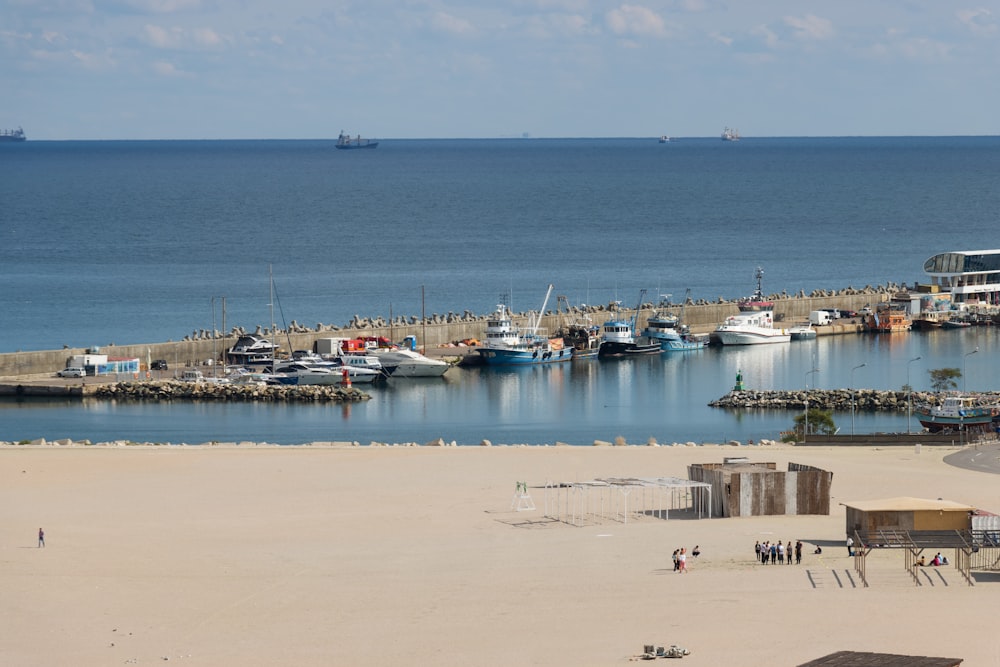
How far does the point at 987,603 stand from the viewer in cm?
2672

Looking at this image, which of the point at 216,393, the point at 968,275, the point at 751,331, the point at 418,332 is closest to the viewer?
the point at 216,393

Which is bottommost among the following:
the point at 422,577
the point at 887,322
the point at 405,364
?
the point at 422,577

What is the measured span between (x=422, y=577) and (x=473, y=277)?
75.4 m

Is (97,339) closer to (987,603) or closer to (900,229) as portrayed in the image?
(987,603)

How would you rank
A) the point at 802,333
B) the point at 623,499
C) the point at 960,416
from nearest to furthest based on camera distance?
1. the point at 623,499
2. the point at 960,416
3. the point at 802,333

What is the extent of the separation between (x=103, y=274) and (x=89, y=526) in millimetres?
75668

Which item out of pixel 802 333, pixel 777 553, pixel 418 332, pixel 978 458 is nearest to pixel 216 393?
pixel 418 332

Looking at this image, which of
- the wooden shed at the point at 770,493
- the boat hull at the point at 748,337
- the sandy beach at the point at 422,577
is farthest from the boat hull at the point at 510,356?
the wooden shed at the point at 770,493

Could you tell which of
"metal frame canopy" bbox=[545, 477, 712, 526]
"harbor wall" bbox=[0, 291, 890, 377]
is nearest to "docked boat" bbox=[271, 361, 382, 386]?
"harbor wall" bbox=[0, 291, 890, 377]

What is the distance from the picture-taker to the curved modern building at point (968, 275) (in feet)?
283

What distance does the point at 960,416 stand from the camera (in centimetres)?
4978

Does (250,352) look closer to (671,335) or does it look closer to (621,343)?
(621,343)

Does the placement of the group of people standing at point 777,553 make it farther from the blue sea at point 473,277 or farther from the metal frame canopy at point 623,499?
the blue sea at point 473,277

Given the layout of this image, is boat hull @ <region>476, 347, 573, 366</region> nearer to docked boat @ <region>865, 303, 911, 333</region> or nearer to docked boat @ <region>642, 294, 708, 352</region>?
docked boat @ <region>642, 294, 708, 352</region>
